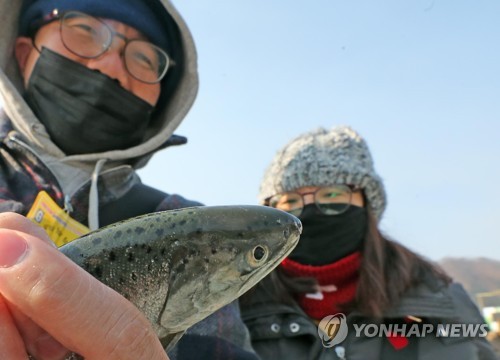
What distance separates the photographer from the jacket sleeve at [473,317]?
380cm

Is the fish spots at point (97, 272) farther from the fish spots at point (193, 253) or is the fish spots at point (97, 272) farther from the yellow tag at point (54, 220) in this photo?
the yellow tag at point (54, 220)

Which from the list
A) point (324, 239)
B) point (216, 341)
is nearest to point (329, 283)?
point (324, 239)

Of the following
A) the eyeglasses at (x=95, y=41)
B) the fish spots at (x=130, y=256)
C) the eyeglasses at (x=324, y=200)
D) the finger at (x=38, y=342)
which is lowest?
the eyeglasses at (x=324, y=200)

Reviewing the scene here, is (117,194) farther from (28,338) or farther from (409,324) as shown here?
(409,324)

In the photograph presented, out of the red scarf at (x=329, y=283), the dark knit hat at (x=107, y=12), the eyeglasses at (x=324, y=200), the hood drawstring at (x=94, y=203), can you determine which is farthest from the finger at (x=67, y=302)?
the eyeglasses at (x=324, y=200)

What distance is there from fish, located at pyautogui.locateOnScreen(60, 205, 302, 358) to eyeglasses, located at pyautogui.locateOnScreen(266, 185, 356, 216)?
263 cm

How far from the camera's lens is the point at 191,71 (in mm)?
3338

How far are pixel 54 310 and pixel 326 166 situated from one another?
10.9 ft

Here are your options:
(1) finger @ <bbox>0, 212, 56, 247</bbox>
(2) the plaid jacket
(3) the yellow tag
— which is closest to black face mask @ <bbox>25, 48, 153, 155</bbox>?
(2) the plaid jacket

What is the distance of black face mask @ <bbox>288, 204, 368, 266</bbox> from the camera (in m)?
4.04

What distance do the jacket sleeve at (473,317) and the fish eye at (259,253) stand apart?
282 cm

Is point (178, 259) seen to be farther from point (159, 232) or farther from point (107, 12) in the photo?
point (107, 12)

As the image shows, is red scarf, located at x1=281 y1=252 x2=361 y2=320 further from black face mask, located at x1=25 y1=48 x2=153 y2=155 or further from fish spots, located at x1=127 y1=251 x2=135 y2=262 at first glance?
fish spots, located at x1=127 y1=251 x2=135 y2=262

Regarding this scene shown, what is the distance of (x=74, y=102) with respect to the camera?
279cm
